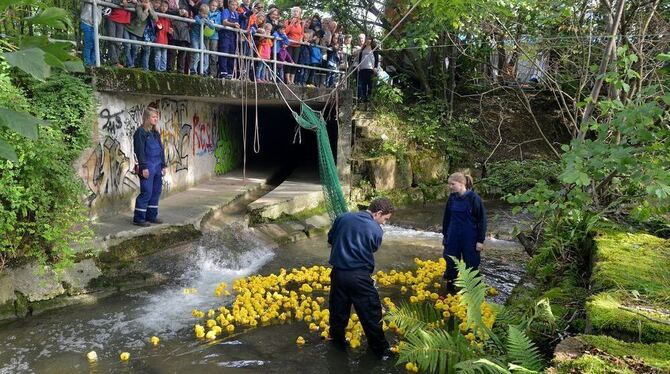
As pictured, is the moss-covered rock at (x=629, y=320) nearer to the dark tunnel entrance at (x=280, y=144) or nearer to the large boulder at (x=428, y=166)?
the large boulder at (x=428, y=166)

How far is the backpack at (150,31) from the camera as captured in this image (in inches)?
364

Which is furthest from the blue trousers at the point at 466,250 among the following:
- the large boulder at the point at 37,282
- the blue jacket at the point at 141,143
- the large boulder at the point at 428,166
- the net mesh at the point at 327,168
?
the large boulder at the point at 428,166

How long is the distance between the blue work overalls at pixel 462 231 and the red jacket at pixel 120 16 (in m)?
6.15

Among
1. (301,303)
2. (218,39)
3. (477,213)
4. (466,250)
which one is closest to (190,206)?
(218,39)

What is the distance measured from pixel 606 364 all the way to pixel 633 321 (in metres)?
0.68

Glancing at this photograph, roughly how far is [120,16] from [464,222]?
6541mm

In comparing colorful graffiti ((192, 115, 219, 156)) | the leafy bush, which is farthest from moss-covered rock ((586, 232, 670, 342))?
colorful graffiti ((192, 115, 219, 156))

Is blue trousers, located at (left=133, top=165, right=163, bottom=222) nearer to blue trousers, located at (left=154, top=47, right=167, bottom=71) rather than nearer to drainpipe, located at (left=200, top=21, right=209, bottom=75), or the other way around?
blue trousers, located at (left=154, top=47, right=167, bottom=71)

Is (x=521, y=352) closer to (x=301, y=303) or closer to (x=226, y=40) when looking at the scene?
(x=301, y=303)

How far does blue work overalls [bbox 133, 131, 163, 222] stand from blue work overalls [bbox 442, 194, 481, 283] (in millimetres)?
4729

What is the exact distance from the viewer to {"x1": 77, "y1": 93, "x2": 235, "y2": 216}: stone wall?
8391mm

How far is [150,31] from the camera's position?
30.8 ft

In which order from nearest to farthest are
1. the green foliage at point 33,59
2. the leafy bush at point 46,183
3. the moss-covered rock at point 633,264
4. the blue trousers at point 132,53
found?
the green foliage at point 33,59
the moss-covered rock at point 633,264
the leafy bush at point 46,183
the blue trousers at point 132,53

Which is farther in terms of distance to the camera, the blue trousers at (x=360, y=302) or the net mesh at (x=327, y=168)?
the net mesh at (x=327, y=168)
